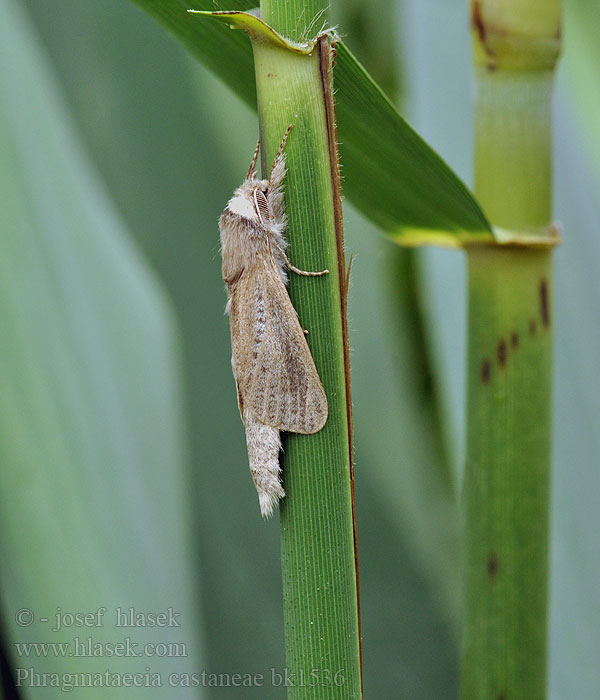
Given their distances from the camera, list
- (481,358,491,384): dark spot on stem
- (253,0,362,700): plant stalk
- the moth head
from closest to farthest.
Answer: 1. (253,0,362,700): plant stalk
2. the moth head
3. (481,358,491,384): dark spot on stem

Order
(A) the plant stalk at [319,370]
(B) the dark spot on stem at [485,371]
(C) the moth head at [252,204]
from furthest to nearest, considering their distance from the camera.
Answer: (B) the dark spot on stem at [485,371] < (C) the moth head at [252,204] < (A) the plant stalk at [319,370]

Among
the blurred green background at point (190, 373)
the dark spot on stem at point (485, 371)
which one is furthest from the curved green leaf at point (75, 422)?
the dark spot on stem at point (485, 371)

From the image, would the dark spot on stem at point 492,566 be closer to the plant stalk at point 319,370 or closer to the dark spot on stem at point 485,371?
the dark spot on stem at point 485,371

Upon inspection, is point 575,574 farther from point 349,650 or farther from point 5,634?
point 5,634

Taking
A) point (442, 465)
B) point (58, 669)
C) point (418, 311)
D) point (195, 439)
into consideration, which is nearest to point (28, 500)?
point (58, 669)

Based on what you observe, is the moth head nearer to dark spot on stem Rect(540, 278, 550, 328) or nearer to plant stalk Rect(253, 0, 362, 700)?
plant stalk Rect(253, 0, 362, 700)

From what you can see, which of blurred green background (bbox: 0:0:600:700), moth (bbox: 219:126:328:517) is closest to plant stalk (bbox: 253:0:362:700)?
moth (bbox: 219:126:328:517)
